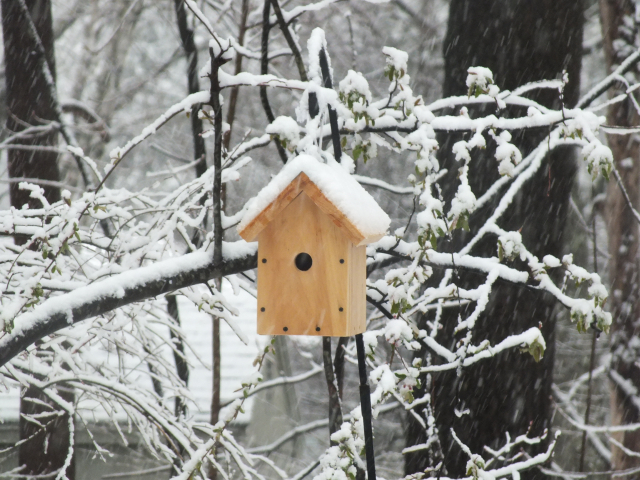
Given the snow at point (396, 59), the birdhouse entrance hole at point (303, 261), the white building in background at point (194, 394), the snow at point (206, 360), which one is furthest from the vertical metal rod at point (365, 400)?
the snow at point (206, 360)

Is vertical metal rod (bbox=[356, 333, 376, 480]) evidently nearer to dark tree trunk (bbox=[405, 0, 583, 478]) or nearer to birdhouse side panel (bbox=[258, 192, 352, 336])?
birdhouse side panel (bbox=[258, 192, 352, 336])

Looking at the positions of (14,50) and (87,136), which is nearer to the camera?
(14,50)

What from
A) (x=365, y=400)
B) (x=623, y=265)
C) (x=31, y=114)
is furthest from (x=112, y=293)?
(x=623, y=265)

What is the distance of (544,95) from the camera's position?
4121mm

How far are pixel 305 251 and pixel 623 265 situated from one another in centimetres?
645

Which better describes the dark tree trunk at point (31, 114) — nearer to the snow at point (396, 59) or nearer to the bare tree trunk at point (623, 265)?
the snow at point (396, 59)

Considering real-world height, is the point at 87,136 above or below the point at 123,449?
above

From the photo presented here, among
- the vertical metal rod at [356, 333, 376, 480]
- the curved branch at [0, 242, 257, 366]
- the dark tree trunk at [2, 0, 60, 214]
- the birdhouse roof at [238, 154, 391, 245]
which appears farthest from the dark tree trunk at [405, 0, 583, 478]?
the dark tree trunk at [2, 0, 60, 214]

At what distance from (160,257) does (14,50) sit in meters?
3.10

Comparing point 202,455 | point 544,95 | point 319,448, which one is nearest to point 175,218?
point 202,455

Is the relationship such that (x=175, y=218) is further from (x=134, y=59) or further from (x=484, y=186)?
(x=134, y=59)

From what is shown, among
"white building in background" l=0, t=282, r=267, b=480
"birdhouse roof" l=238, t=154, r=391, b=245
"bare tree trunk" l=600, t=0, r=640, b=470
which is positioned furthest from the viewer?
"bare tree trunk" l=600, t=0, r=640, b=470

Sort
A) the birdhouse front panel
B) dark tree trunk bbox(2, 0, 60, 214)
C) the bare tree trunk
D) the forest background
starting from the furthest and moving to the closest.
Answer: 1. the bare tree trunk
2. dark tree trunk bbox(2, 0, 60, 214)
3. the forest background
4. the birdhouse front panel

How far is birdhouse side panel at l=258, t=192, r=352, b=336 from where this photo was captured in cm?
197
